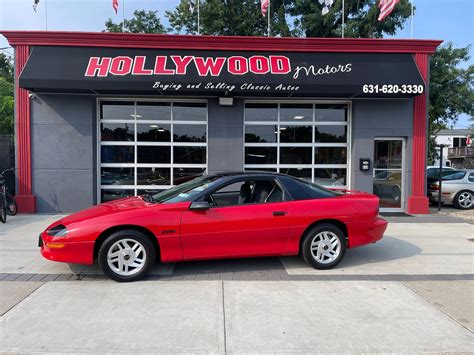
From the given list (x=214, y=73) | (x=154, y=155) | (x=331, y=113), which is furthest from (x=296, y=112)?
(x=154, y=155)

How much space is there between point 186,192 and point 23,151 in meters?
6.92

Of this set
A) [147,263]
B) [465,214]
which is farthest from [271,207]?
[465,214]

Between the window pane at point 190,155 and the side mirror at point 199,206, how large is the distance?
578 centimetres

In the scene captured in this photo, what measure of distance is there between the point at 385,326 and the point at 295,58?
7979 millimetres

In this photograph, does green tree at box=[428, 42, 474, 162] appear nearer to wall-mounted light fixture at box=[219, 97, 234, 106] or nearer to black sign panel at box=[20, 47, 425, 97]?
black sign panel at box=[20, 47, 425, 97]

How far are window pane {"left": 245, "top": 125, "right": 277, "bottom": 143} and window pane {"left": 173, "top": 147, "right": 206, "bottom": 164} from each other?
139cm

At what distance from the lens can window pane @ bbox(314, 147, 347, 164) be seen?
10.8 meters

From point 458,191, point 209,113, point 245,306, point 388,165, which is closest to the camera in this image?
point 245,306

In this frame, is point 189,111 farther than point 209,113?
Yes

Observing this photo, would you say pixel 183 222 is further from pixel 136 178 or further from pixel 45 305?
pixel 136 178

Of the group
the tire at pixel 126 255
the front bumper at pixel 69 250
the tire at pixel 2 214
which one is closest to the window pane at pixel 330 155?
the tire at pixel 126 255

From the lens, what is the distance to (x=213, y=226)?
16.0 ft

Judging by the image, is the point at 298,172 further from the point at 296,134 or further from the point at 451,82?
the point at 451,82

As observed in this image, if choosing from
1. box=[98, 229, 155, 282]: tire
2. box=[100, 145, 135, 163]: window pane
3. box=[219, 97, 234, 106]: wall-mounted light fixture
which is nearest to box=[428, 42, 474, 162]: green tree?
box=[219, 97, 234, 106]: wall-mounted light fixture
